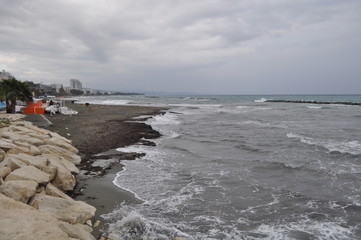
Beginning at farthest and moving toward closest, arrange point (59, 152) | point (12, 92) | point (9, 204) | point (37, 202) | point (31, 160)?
point (12, 92) → point (59, 152) → point (31, 160) → point (37, 202) → point (9, 204)

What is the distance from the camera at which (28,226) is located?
3994 millimetres

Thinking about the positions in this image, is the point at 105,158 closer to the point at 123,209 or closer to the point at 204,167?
the point at 204,167

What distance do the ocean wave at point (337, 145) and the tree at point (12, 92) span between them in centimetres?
2411

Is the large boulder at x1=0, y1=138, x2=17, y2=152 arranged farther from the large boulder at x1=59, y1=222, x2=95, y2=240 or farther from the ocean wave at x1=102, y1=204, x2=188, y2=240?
the large boulder at x1=59, y1=222, x2=95, y2=240

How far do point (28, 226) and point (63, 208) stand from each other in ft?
5.08

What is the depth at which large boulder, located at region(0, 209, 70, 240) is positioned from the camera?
3740 millimetres

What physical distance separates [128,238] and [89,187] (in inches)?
123

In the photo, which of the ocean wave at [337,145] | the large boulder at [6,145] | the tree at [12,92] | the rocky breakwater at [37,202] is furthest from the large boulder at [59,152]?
the tree at [12,92]

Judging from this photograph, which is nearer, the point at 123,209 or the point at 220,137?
the point at 123,209

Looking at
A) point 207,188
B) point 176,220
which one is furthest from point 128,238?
point 207,188

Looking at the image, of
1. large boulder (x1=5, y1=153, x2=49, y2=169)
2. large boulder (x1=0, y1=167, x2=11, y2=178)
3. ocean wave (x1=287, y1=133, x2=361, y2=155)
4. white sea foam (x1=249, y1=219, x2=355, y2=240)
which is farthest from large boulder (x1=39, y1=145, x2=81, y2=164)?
ocean wave (x1=287, y1=133, x2=361, y2=155)

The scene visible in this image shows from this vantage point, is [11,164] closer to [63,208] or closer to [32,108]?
[63,208]

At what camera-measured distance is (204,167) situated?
35.7ft

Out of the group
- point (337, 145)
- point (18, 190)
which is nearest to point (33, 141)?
point (18, 190)
